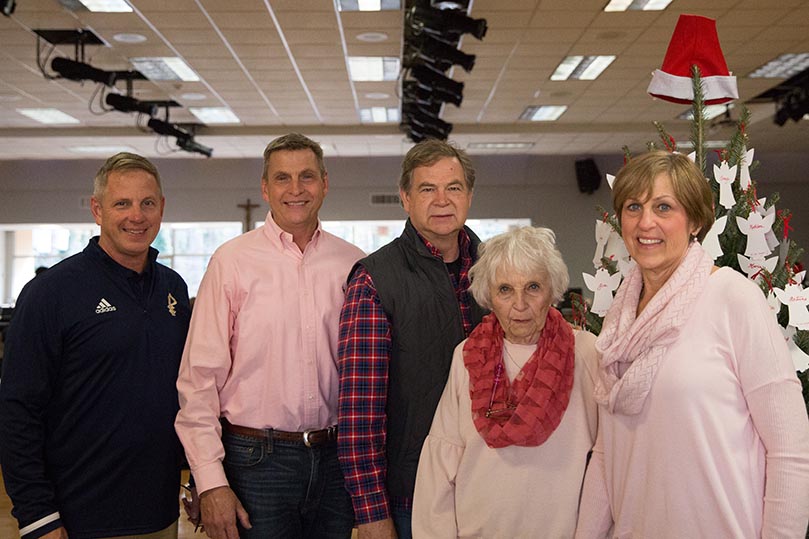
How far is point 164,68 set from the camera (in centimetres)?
902

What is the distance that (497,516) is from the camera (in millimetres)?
1912

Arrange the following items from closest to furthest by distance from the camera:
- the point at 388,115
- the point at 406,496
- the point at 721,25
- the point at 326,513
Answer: the point at 406,496 < the point at 326,513 < the point at 721,25 < the point at 388,115

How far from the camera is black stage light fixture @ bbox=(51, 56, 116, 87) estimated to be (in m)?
7.79

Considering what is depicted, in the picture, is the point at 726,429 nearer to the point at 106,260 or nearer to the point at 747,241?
the point at 747,241

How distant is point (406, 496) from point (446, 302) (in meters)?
0.55

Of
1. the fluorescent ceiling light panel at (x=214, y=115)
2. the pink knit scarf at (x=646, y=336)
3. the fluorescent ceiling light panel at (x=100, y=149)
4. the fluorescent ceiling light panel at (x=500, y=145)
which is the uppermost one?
the fluorescent ceiling light panel at (x=500, y=145)

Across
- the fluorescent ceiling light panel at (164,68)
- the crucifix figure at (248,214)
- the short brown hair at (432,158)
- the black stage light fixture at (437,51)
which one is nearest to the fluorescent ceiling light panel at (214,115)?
the fluorescent ceiling light panel at (164,68)

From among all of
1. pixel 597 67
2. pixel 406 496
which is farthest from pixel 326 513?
pixel 597 67

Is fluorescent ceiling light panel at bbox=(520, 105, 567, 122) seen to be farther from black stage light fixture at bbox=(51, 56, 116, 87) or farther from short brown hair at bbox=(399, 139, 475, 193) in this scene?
short brown hair at bbox=(399, 139, 475, 193)

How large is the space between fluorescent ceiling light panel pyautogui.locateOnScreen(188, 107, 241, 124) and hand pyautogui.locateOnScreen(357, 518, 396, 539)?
32.5 feet

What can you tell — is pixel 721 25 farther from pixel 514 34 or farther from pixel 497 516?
pixel 497 516

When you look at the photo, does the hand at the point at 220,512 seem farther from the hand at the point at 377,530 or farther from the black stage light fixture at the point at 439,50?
the black stage light fixture at the point at 439,50

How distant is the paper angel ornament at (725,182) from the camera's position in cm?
212

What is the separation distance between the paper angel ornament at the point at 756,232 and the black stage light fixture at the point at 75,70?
7.38 metres
